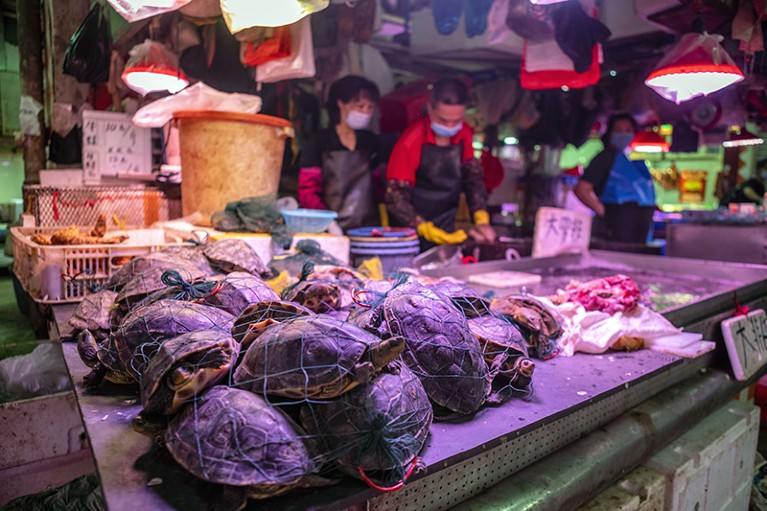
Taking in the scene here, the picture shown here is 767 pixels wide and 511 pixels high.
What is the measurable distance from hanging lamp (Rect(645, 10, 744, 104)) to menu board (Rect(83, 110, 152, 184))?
4.51 metres

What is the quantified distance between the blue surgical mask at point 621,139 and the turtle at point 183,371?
6.86m

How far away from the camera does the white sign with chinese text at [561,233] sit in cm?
432

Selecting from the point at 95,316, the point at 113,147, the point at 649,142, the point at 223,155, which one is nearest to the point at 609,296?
the point at 95,316

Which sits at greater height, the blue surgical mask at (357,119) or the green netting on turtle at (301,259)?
the blue surgical mask at (357,119)

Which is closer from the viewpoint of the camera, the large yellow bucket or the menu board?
the large yellow bucket

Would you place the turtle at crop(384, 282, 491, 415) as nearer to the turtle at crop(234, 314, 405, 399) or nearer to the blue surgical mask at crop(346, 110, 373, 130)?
the turtle at crop(234, 314, 405, 399)

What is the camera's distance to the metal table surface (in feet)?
3.42

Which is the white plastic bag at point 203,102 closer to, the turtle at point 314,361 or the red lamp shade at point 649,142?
the turtle at point 314,361

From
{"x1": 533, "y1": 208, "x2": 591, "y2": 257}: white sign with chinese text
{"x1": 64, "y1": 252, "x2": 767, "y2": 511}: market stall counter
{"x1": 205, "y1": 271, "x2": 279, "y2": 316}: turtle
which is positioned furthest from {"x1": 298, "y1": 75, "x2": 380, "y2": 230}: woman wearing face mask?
{"x1": 205, "y1": 271, "x2": 279, "y2": 316}: turtle

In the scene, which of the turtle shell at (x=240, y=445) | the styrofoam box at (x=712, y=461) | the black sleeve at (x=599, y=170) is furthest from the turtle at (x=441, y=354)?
the black sleeve at (x=599, y=170)

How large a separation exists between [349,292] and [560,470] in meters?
1.10

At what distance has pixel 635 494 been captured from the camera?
6.40ft

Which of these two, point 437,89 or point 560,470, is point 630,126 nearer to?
point 437,89

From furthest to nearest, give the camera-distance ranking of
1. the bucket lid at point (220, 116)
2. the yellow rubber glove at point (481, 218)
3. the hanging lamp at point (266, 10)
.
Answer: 1. the yellow rubber glove at point (481, 218)
2. the bucket lid at point (220, 116)
3. the hanging lamp at point (266, 10)
